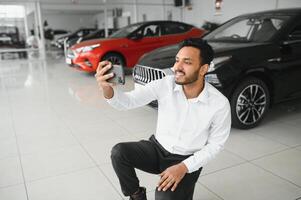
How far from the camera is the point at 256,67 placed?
2924 millimetres

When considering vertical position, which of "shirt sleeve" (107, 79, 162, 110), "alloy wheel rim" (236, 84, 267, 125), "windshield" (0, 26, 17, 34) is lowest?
"alloy wheel rim" (236, 84, 267, 125)

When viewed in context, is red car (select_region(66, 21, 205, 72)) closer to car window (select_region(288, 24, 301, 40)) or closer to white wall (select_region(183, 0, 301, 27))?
white wall (select_region(183, 0, 301, 27))

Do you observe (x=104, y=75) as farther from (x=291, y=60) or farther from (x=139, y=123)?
(x=291, y=60)

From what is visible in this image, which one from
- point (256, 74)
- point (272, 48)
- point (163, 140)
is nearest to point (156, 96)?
point (163, 140)

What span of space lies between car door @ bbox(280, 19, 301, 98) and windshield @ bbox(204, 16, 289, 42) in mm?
169

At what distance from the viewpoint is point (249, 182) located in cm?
211

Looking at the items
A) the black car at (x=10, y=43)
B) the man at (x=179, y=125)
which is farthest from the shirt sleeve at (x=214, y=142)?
the black car at (x=10, y=43)

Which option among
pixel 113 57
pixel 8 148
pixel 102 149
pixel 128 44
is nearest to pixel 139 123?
Answer: pixel 102 149

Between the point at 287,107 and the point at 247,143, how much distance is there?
1.59 metres

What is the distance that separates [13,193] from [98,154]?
2.59 ft

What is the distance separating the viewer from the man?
138 centimetres

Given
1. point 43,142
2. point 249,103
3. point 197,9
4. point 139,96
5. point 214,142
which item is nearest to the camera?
point 214,142

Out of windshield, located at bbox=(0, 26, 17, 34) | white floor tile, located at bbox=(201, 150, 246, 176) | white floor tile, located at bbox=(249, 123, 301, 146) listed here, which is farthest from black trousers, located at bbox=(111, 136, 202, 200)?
windshield, located at bbox=(0, 26, 17, 34)

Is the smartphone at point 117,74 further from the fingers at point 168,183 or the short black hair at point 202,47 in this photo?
the fingers at point 168,183
